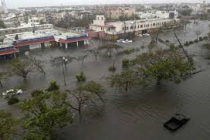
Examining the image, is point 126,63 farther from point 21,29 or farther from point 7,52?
point 21,29

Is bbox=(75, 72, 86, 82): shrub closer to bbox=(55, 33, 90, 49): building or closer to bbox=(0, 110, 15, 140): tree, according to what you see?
bbox=(0, 110, 15, 140): tree

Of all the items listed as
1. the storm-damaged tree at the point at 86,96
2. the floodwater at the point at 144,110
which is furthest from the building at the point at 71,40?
the storm-damaged tree at the point at 86,96

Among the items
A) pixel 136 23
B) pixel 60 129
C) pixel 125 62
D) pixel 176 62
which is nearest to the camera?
pixel 60 129

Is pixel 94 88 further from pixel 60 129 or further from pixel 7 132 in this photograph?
pixel 7 132

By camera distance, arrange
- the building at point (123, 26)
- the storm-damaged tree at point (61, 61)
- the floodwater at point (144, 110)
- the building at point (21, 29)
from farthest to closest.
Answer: the building at point (21, 29), the building at point (123, 26), the storm-damaged tree at point (61, 61), the floodwater at point (144, 110)

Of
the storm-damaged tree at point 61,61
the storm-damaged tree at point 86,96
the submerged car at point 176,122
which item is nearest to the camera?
the submerged car at point 176,122

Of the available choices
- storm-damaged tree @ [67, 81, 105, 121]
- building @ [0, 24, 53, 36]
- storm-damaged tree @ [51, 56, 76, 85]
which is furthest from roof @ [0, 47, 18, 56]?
storm-damaged tree @ [67, 81, 105, 121]

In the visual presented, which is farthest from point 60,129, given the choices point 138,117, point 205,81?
point 205,81

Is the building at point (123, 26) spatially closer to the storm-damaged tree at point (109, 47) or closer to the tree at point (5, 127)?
the storm-damaged tree at point (109, 47)

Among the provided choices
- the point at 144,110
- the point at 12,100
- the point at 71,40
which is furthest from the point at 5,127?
the point at 71,40

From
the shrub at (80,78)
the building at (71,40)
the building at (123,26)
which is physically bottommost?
the shrub at (80,78)
